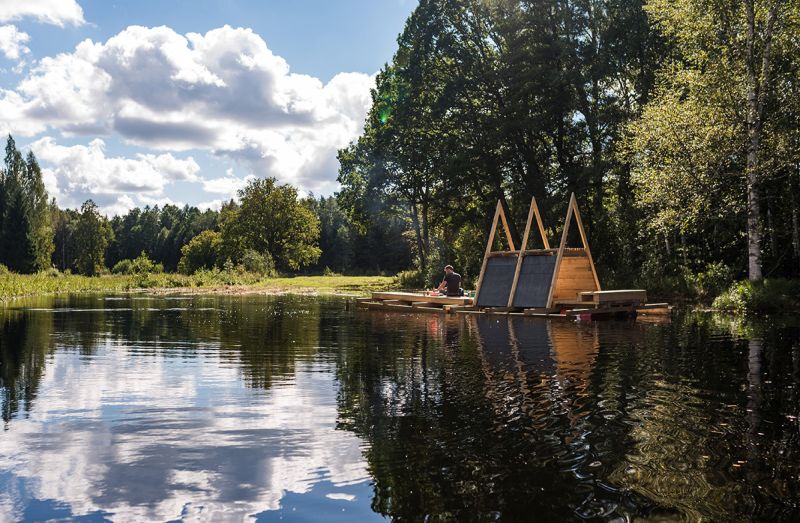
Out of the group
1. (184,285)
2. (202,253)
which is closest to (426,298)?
(184,285)

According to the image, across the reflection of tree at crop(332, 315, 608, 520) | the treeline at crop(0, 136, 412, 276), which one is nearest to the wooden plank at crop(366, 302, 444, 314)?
the reflection of tree at crop(332, 315, 608, 520)

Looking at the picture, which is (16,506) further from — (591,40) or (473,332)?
(591,40)

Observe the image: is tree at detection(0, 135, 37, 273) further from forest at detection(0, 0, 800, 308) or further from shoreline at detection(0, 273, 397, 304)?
forest at detection(0, 0, 800, 308)

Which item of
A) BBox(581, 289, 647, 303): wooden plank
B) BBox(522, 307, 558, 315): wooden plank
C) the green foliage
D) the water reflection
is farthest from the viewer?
the green foliage

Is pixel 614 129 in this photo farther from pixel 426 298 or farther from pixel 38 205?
pixel 38 205

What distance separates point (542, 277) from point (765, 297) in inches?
303

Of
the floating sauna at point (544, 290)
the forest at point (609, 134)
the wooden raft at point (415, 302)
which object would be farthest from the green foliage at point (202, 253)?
the floating sauna at point (544, 290)

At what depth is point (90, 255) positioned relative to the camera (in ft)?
354

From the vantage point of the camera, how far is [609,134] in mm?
37312

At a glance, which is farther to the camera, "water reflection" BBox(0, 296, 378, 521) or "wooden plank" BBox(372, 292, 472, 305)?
"wooden plank" BBox(372, 292, 472, 305)

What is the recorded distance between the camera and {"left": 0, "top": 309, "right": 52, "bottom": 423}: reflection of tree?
32.5ft

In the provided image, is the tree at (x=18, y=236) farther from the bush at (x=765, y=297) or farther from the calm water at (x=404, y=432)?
the bush at (x=765, y=297)

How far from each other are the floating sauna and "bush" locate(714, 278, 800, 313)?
127 inches

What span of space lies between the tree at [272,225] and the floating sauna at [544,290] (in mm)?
67038
